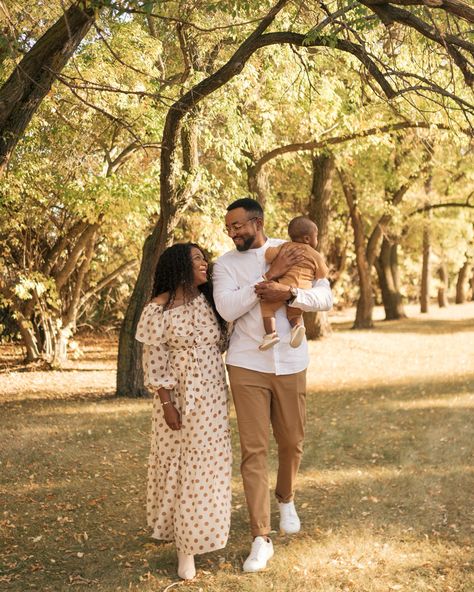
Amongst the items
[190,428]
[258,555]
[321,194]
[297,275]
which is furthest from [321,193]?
[258,555]

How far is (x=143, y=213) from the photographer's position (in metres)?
12.6

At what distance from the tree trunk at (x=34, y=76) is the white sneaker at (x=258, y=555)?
3154 mm

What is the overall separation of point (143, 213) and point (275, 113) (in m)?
2.89

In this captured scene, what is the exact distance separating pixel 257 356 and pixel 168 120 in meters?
4.62

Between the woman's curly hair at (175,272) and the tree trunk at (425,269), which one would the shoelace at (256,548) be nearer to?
the woman's curly hair at (175,272)

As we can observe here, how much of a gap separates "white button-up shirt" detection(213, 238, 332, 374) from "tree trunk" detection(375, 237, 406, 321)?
73.6 feet

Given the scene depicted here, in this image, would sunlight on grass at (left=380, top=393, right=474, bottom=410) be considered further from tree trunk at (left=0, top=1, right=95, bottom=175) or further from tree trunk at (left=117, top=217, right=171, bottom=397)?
tree trunk at (left=0, top=1, right=95, bottom=175)

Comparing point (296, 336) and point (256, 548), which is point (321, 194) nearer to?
point (296, 336)

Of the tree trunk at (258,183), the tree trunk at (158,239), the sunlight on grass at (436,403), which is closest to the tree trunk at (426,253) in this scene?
the tree trunk at (258,183)

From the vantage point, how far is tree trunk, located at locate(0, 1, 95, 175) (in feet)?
17.0

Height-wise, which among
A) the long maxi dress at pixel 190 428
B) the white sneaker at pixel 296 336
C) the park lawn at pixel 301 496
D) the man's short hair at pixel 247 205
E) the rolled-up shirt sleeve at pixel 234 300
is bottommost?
the park lawn at pixel 301 496

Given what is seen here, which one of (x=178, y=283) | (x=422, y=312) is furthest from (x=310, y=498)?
(x=422, y=312)

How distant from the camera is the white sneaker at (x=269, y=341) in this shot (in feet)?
14.7

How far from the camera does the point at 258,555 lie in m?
4.48
